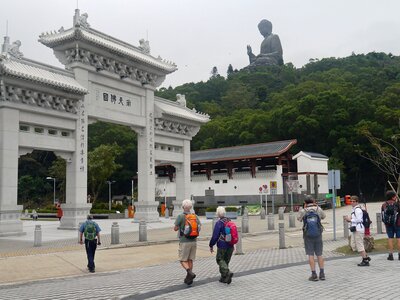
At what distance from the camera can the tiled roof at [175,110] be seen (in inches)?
1253

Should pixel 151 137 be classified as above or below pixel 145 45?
below

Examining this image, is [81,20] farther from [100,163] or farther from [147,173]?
[100,163]

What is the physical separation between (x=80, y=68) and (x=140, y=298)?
794 inches

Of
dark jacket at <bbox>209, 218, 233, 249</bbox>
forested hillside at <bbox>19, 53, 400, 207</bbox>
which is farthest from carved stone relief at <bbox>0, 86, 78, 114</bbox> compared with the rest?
forested hillside at <bbox>19, 53, 400, 207</bbox>

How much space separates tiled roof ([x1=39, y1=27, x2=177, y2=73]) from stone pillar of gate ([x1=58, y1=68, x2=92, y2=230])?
2.32m

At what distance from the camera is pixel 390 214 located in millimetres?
12008

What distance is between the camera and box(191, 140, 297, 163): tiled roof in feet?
154

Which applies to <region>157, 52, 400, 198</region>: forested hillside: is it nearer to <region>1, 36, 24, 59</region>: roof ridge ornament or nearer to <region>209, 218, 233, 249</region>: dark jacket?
<region>1, 36, 24, 59</region>: roof ridge ornament

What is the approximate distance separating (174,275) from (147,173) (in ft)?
64.1

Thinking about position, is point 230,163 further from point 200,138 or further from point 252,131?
point 200,138

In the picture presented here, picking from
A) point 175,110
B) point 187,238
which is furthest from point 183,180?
point 187,238

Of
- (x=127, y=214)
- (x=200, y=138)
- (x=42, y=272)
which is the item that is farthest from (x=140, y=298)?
(x=200, y=138)

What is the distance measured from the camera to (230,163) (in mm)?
50625

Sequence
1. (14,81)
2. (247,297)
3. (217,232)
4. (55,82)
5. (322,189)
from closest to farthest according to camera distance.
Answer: (247,297), (217,232), (14,81), (55,82), (322,189)
